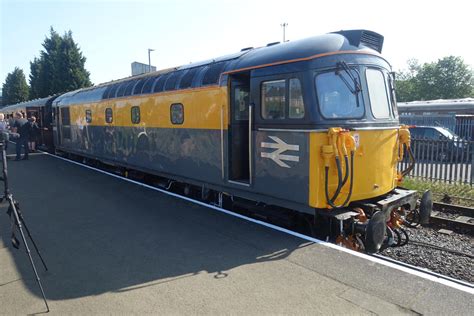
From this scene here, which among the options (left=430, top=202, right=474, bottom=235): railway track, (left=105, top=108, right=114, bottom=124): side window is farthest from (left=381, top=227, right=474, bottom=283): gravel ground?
(left=105, top=108, right=114, bottom=124): side window

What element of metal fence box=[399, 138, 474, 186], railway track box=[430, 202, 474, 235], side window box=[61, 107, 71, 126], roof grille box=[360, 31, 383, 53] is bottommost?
railway track box=[430, 202, 474, 235]

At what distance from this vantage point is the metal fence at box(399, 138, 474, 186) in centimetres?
1004

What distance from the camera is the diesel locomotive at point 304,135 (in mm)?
5246

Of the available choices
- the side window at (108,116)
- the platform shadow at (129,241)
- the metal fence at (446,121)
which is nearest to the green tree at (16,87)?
the side window at (108,116)

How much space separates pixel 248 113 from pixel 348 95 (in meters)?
1.91

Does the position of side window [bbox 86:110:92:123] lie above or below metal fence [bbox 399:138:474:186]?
above

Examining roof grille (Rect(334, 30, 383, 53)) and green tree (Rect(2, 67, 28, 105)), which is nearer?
roof grille (Rect(334, 30, 383, 53))

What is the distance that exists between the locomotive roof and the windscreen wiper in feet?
0.78

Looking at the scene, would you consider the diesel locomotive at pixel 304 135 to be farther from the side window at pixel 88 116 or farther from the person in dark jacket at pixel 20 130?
the person in dark jacket at pixel 20 130

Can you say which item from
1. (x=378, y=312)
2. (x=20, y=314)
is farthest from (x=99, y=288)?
(x=378, y=312)

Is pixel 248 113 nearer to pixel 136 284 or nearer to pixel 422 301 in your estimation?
pixel 136 284

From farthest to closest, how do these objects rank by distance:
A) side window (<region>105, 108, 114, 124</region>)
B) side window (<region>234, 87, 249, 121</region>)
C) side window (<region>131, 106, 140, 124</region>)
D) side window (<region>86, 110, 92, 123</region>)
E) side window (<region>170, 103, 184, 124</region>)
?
side window (<region>86, 110, 92, 123</region>)
side window (<region>105, 108, 114, 124</region>)
side window (<region>131, 106, 140, 124</region>)
side window (<region>170, 103, 184, 124</region>)
side window (<region>234, 87, 249, 121</region>)

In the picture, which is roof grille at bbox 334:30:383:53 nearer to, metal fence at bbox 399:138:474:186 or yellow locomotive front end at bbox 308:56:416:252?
yellow locomotive front end at bbox 308:56:416:252

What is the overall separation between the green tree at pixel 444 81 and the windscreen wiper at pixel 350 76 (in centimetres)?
6792
